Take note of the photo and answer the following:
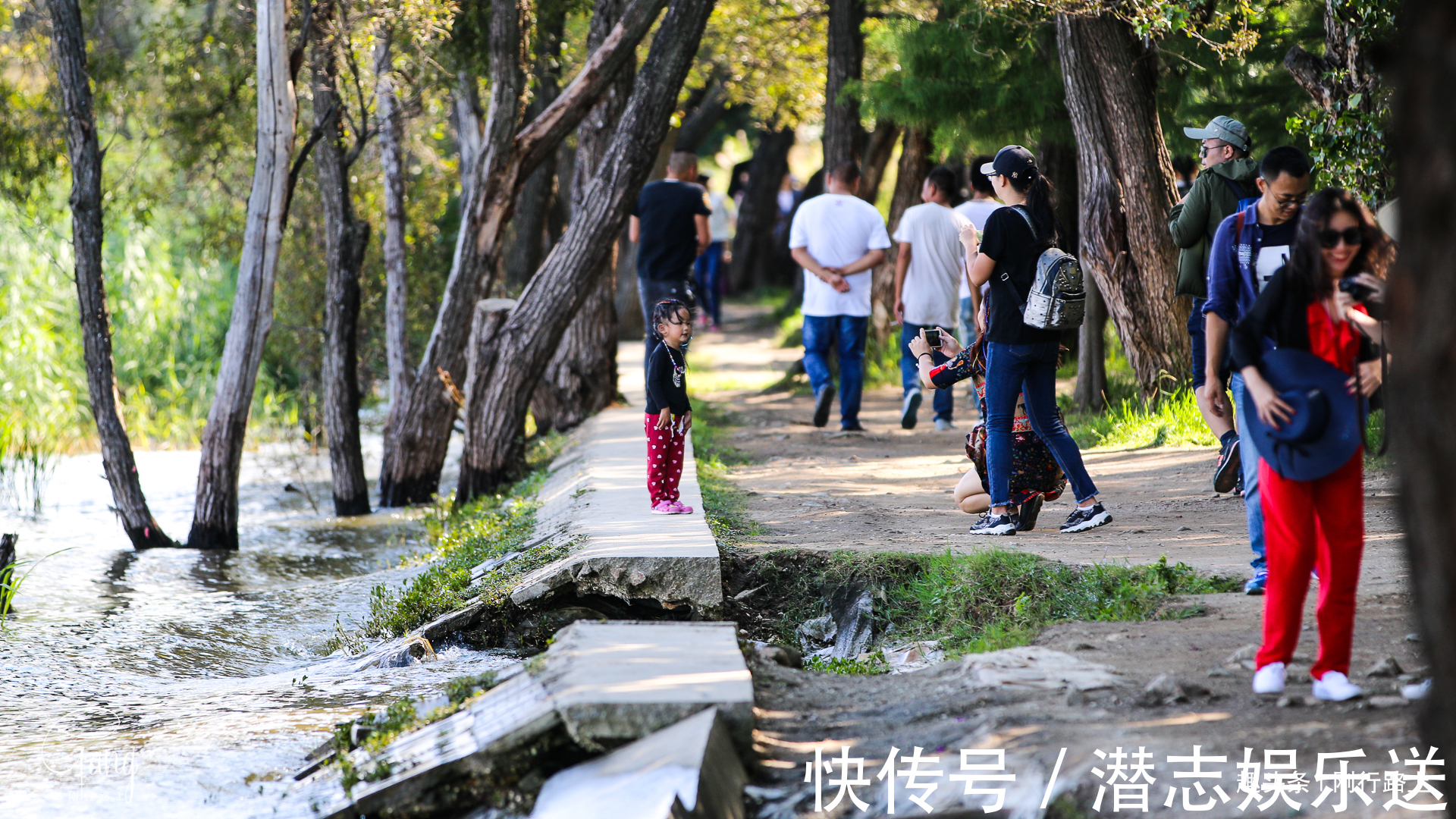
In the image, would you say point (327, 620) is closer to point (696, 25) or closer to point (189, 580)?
point (189, 580)

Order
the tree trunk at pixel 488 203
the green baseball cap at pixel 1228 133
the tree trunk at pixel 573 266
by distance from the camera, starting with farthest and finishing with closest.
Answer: the tree trunk at pixel 488 203
the tree trunk at pixel 573 266
the green baseball cap at pixel 1228 133

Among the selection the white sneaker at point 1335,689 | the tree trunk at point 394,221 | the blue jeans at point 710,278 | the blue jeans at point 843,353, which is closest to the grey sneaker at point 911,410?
the blue jeans at point 843,353

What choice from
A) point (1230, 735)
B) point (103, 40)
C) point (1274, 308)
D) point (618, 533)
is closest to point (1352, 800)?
point (1230, 735)

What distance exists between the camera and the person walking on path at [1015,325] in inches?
231

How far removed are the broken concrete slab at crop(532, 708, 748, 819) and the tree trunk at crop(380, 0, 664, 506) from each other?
6.89 meters

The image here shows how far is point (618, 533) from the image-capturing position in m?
6.12

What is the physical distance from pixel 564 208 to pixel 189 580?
994 cm

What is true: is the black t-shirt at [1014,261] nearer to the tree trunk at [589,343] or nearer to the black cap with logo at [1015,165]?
the black cap with logo at [1015,165]

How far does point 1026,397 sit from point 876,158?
30.4 ft

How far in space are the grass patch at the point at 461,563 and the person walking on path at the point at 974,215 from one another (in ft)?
9.88

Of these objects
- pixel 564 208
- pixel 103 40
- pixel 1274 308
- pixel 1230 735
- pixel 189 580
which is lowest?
pixel 189 580

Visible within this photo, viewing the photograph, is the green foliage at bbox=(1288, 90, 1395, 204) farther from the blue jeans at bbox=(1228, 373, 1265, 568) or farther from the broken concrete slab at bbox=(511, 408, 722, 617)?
the broken concrete slab at bbox=(511, 408, 722, 617)

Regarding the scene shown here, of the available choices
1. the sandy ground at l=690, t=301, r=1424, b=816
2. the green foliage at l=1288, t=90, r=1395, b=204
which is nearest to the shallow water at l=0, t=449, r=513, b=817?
the sandy ground at l=690, t=301, r=1424, b=816

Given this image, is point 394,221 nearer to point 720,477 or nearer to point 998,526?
point 720,477
